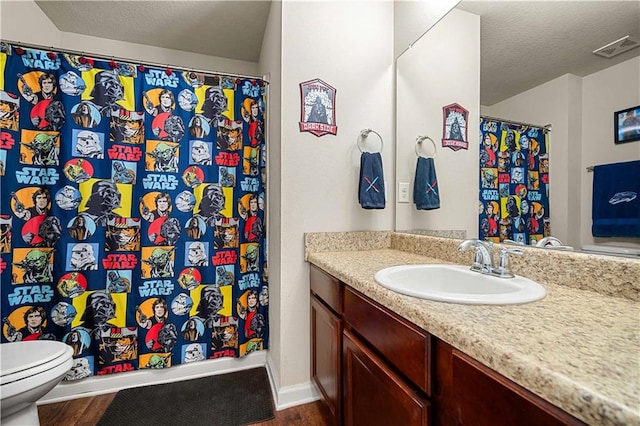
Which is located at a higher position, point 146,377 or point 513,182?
point 513,182

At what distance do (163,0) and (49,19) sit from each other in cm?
91

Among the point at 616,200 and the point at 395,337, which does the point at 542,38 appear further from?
the point at 395,337

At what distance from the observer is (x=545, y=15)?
0.95 metres

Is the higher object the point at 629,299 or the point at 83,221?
the point at 83,221

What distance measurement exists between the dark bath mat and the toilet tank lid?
47 centimetres

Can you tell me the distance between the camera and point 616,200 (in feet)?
2.50

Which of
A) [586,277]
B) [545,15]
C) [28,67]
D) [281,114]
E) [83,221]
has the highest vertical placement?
[28,67]

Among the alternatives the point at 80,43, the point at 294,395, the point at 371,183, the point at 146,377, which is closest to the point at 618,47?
the point at 371,183

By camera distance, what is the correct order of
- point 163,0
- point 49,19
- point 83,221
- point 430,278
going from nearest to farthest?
point 430,278 < point 83,221 < point 163,0 < point 49,19

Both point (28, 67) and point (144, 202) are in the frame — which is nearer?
point (28, 67)

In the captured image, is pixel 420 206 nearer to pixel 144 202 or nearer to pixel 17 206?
pixel 144 202

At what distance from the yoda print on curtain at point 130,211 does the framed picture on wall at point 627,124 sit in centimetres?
166

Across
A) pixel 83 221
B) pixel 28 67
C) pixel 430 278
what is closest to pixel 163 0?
pixel 28 67

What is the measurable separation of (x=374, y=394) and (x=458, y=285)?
0.49m
